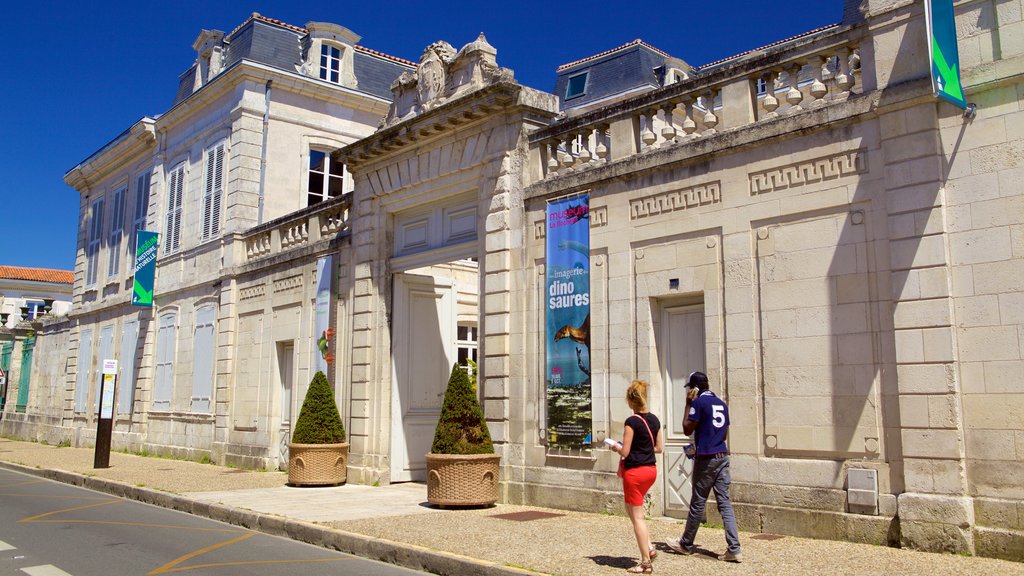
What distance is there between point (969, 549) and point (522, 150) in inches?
265

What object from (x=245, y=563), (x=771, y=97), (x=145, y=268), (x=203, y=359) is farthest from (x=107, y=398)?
(x=771, y=97)

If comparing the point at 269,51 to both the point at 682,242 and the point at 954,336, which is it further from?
the point at 954,336

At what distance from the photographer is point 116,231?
24.3 meters

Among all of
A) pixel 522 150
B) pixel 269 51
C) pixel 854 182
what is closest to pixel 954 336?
pixel 854 182

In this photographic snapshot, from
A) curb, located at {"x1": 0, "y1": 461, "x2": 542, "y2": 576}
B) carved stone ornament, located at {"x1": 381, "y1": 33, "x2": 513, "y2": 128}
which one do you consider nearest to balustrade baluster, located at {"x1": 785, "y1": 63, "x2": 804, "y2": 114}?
carved stone ornament, located at {"x1": 381, "y1": 33, "x2": 513, "y2": 128}

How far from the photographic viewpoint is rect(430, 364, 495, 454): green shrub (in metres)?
9.98

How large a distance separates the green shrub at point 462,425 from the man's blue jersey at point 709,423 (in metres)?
3.80

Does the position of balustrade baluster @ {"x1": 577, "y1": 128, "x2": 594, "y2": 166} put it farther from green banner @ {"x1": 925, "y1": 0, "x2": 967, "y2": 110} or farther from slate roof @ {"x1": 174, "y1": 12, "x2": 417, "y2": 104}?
slate roof @ {"x1": 174, "y1": 12, "x2": 417, "y2": 104}

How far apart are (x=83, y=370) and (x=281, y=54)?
12.2m

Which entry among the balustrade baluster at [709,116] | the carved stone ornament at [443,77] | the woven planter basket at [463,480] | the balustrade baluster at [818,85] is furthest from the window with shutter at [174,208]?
the balustrade baluster at [818,85]

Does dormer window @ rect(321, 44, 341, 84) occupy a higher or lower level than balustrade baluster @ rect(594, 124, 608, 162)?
higher

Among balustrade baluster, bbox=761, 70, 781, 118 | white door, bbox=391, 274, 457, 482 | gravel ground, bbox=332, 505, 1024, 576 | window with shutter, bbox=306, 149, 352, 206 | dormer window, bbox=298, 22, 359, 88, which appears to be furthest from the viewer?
dormer window, bbox=298, 22, 359, 88

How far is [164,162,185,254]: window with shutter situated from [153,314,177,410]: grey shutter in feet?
5.82

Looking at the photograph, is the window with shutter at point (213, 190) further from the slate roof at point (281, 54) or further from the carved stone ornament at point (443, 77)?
the carved stone ornament at point (443, 77)
